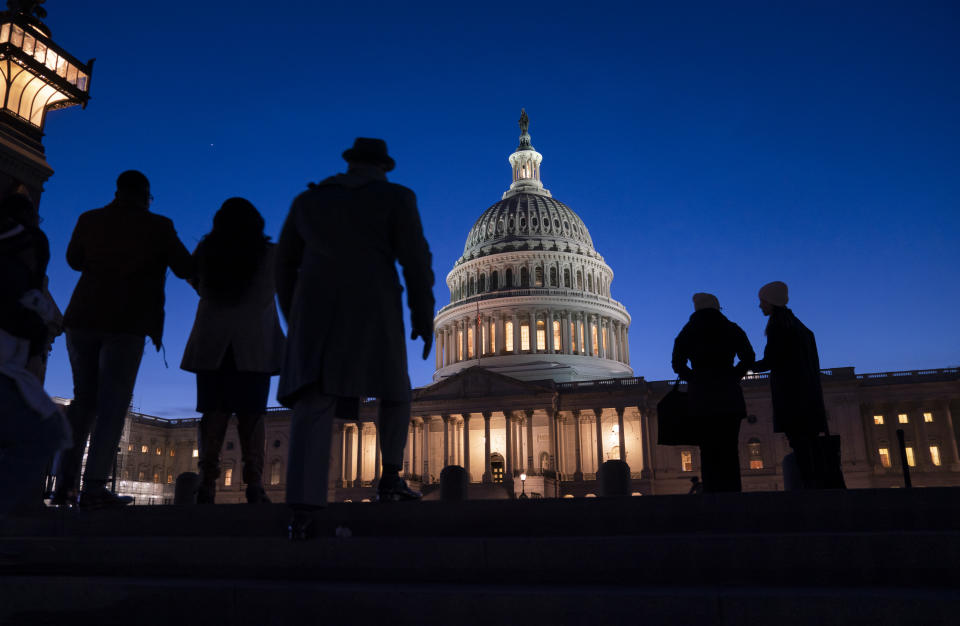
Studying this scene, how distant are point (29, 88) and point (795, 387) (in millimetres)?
18059

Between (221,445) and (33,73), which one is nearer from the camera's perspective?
(221,445)

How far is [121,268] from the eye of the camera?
810 cm

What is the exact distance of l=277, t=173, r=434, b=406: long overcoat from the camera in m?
6.10

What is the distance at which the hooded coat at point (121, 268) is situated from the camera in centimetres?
785

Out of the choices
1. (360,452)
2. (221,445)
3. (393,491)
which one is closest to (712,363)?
(393,491)

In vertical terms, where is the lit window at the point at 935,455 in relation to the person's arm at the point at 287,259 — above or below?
above

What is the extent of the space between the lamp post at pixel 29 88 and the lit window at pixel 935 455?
70550mm

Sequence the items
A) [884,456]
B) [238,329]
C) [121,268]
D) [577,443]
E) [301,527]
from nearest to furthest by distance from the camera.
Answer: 1. [301,527]
2. [121,268]
3. [238,329]
4. [884,456]
5. [577,443]

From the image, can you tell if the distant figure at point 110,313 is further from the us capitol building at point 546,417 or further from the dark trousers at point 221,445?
the us capitol building at point 546,417

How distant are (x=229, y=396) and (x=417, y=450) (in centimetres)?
6780

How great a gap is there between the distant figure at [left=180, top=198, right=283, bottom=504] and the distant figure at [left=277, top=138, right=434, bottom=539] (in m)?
2.24

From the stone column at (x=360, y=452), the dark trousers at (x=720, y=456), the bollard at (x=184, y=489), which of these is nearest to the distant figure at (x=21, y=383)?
the dark trousers at (x=720, y=456)

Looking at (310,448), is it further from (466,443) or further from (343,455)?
(343,455)

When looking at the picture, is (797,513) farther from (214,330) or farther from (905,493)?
(214,330)
